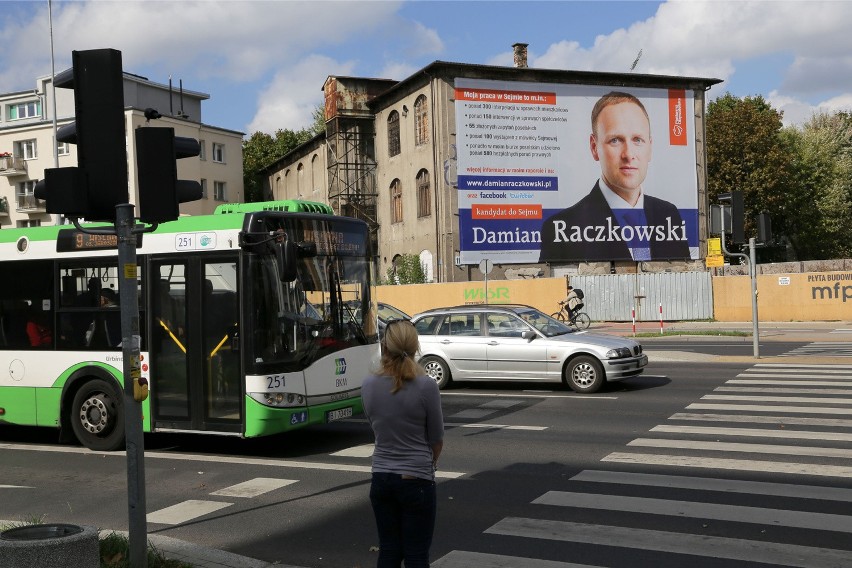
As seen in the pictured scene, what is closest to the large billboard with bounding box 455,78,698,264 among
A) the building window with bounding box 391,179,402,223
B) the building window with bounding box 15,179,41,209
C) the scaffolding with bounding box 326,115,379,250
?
the building window with bounding box 391,179,402,223

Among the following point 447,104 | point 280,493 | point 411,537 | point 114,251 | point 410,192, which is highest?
point 447,104

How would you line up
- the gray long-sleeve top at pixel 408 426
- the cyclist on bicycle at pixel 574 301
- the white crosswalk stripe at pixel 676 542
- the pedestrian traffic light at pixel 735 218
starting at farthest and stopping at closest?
the cyclist on bicycle at pixel 574 301
the pedestrian traffic light at pixel 735 218
the white crosswalk stripe at pixel 676 542
the gray long-sleeve top at pixel 408 426

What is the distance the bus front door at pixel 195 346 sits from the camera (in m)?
10.3

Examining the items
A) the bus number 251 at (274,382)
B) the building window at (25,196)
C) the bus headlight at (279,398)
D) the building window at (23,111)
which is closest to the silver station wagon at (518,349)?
the bus headlight at (279,398)

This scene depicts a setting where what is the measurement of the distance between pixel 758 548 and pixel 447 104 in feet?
121

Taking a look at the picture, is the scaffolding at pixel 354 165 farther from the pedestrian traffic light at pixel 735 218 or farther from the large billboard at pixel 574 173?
the pedestrian traffic light at pixel 735 218

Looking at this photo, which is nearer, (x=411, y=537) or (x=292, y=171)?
(x=411, y=537)

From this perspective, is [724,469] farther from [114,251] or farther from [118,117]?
[114,251]

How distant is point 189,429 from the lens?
1044 cm

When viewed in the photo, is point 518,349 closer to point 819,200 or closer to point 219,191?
point 819,200

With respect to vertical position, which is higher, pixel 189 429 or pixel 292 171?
pixel 292 171

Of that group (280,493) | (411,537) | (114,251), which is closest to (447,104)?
(114,251)

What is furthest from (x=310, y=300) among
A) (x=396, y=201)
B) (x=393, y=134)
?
(x=393, y=134)

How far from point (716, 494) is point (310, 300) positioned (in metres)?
5.04
